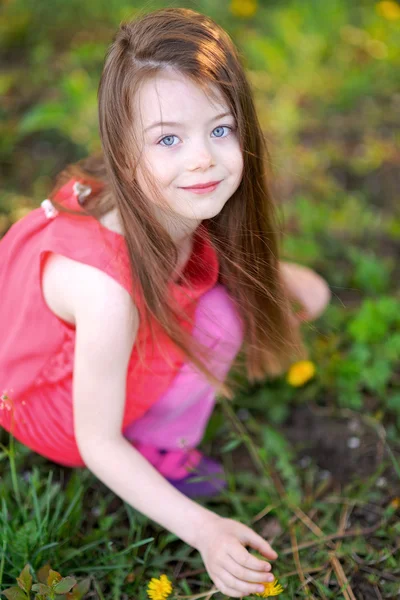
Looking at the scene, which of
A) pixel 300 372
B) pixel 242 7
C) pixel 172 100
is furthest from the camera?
pixel 242 7

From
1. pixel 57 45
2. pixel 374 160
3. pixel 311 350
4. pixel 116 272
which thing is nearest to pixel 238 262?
pixel 116 272

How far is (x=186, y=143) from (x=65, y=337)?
1.49 ft

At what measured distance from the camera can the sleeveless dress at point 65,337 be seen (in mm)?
1215

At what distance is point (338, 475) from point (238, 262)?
0.63m

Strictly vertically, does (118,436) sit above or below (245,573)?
above

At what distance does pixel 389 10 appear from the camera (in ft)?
7.99

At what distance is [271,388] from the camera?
5.67 feet

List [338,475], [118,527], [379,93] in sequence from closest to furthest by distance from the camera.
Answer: [118,527] < [338,475] < [379,93]

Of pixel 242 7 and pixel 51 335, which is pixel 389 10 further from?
pixel 51 335

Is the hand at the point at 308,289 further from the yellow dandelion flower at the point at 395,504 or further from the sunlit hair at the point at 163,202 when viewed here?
the yellow dandelion flower at the point at 395,504

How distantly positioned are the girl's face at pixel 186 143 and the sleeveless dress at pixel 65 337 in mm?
121

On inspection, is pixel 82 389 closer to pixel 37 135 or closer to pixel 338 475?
pixel 338 475

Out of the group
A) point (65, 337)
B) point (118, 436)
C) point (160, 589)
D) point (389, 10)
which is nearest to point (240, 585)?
point (160, 589)

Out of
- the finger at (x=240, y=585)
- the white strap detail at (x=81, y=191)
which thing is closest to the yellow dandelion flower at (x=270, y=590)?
the finger at (x=240, y=585)
